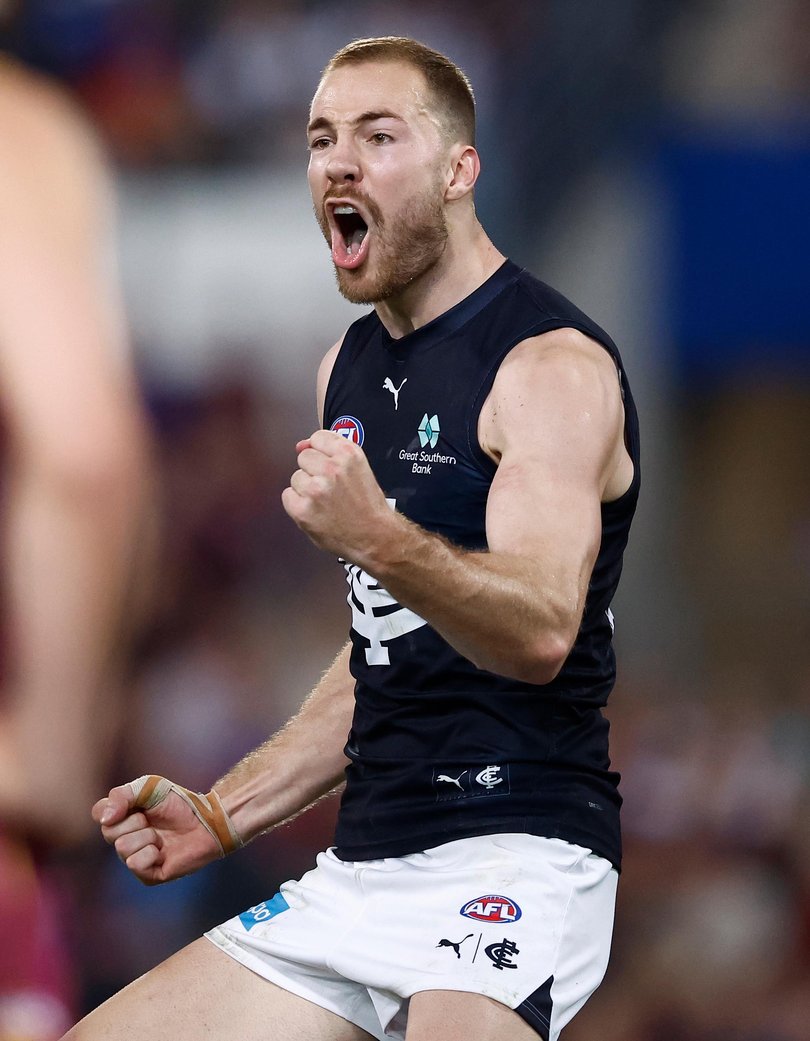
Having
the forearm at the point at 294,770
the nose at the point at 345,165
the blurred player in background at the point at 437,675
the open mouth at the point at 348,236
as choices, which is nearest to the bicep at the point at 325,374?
the blurred player in background at the point at 437,675

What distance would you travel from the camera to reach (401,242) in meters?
2.13

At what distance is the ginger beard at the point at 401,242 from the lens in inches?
84.1

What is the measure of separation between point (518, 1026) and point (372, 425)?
2.95 ft

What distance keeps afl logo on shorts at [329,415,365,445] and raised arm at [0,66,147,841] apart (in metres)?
1.30

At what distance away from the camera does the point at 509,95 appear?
4590mm

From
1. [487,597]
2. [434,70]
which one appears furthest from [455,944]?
[434,70]

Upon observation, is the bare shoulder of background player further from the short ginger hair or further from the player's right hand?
the player's right hand

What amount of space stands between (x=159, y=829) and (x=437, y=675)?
596 millimetres

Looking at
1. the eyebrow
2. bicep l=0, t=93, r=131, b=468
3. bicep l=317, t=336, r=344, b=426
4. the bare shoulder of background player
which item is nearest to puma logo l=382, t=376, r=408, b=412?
bicep l=317, t=336, r=344, b=426

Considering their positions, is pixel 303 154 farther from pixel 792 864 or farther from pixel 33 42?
pixel 792 864

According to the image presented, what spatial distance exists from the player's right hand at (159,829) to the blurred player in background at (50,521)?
1.12 meters

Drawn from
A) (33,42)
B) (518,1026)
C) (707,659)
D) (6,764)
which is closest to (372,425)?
(518,1026)

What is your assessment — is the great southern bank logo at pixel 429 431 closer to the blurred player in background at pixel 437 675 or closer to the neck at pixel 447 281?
the blurred player in background at pixel 437 675

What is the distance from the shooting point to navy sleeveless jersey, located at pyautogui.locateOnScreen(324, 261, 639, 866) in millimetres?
1974
